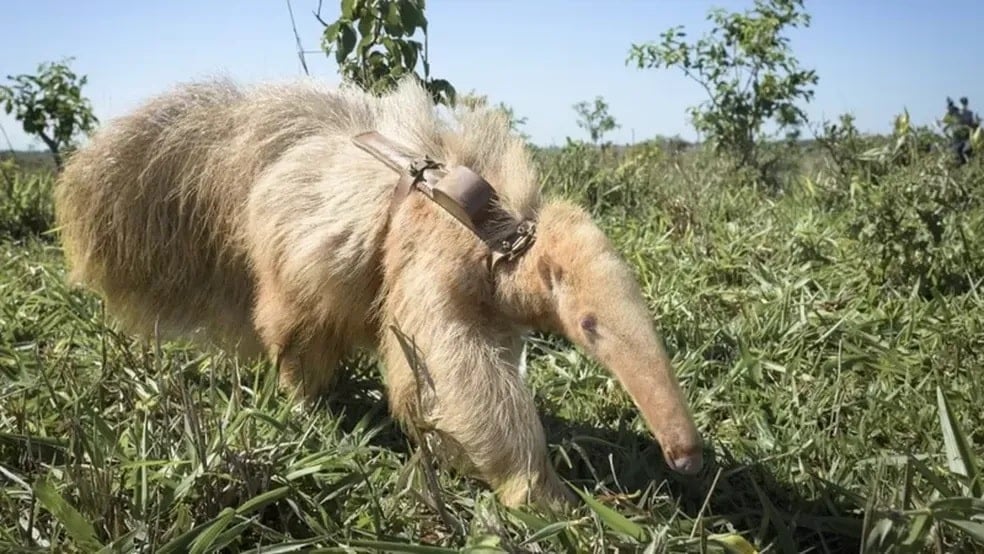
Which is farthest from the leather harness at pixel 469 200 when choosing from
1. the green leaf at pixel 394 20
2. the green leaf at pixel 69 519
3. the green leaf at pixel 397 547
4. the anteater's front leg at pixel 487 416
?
the green leaf at pixel 394 20

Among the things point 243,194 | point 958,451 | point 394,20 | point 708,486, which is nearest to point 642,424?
point 708,486

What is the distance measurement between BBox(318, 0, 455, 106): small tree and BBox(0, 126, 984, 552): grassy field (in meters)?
1.62

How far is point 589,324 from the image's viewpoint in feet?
8.84

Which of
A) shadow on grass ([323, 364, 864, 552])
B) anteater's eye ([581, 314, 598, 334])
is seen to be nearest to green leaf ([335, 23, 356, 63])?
shadow on grass ([323, 364, 864, 552])

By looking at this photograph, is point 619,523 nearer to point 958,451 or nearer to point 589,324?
point 589,324

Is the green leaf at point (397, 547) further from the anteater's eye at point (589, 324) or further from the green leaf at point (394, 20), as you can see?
the green leaf at point (394, 20)

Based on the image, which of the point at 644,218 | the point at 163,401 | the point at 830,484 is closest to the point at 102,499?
the point at 163,401

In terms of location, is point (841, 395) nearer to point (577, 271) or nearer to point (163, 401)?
point (577, 271)

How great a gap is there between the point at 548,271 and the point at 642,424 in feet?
3.53

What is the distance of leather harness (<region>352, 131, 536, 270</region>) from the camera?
9.41 ft

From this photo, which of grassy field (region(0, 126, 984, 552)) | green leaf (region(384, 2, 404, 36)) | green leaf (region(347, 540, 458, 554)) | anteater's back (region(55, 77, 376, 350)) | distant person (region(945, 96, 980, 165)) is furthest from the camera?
distant person (region(945, 96, 980, 165))

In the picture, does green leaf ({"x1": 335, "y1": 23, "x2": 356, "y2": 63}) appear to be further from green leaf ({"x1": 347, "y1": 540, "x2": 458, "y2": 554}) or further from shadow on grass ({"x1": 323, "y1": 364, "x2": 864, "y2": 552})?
green leaf ({"x1": 347, "y1": 540, "x2": 458, "y2": 554})

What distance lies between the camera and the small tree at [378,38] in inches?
180

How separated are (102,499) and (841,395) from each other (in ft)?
9.43
